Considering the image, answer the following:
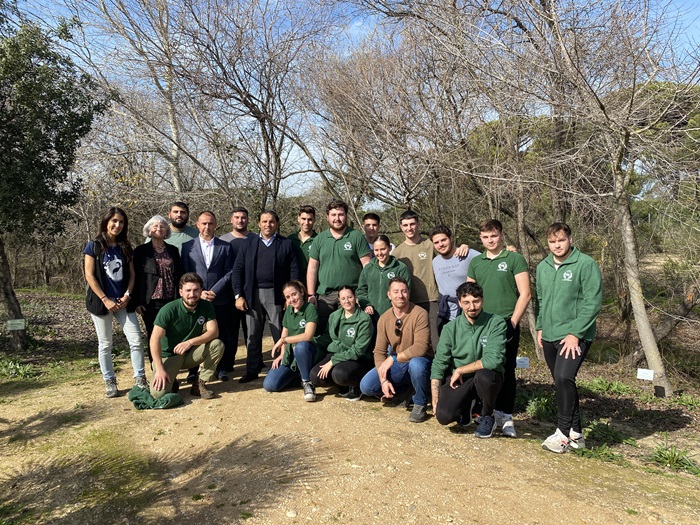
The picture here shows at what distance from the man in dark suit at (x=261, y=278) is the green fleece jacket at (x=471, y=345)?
1963 mm

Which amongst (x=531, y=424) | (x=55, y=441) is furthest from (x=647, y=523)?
(x=55, y=441)

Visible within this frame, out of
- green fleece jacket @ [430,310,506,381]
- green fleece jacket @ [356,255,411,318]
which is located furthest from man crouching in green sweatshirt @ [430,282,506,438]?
green fleece jacket @ [356,255,411,318]

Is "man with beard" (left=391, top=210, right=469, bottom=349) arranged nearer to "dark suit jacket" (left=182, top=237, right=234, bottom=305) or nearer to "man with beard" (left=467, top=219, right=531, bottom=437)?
"man with beard" (left=467, top=219, right=531, bottom=437)

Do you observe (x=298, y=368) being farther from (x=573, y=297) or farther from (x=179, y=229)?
(x=573, y=297)

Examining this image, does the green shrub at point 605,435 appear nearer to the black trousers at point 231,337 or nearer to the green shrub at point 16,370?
the black trousers at point 231,337

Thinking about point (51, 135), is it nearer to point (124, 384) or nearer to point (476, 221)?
point (124, 384)

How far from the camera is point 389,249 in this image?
4863mm

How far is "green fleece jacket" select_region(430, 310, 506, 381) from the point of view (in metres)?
3.98

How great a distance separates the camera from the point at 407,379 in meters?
4.61

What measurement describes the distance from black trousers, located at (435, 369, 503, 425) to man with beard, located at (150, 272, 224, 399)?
2180 mm

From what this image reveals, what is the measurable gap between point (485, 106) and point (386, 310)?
374cm

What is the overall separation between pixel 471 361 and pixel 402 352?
0.64 meters

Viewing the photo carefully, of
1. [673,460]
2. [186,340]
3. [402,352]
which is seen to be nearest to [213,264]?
[186,340]

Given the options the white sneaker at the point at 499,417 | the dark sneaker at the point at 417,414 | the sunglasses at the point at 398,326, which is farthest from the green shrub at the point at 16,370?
the white sneaker at the point at 499,417
